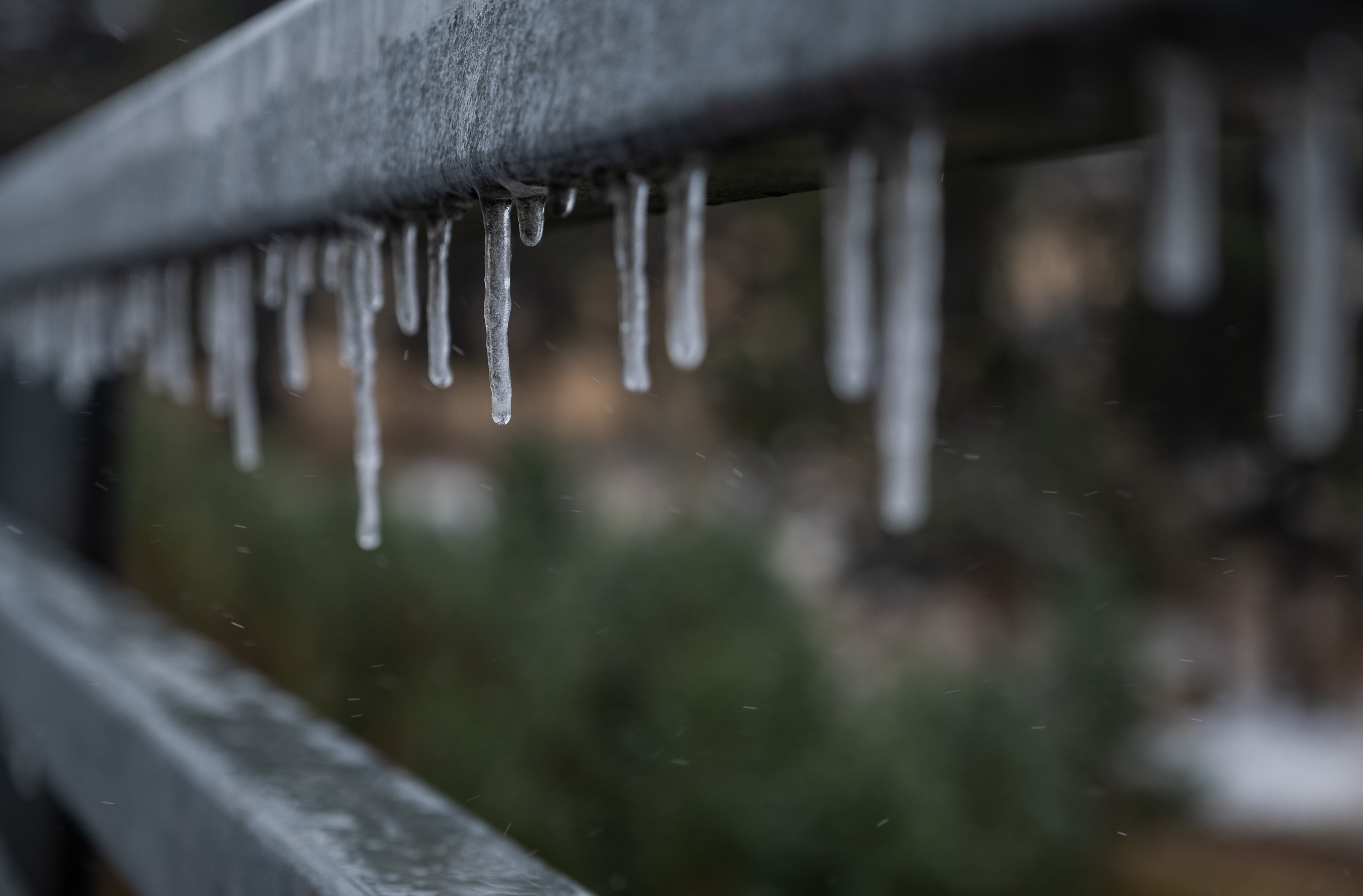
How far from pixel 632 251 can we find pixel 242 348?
2.51 feet

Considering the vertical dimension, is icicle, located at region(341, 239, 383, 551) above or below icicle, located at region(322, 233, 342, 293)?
below

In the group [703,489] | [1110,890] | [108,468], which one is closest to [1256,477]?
[1110,890]

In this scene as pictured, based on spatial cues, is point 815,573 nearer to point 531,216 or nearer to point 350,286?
point 350,286

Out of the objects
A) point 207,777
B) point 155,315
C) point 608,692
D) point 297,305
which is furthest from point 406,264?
point 608,692

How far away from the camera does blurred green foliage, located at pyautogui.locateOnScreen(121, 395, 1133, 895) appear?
124 inches

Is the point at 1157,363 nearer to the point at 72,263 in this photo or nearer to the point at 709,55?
the point at 72,263

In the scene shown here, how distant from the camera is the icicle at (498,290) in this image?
2.32ft

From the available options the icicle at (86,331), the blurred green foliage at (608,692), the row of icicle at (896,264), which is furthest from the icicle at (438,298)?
the blurred green foliage at (608,692)

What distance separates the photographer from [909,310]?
410mm

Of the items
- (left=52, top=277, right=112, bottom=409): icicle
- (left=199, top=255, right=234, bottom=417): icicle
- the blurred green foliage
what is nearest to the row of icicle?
(left=199, top=255, right=234, bottom=417): icicle

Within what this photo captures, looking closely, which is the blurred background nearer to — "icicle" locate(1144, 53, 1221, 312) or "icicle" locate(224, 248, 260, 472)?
"icicle" locate(1144, 53, 1221, 312)

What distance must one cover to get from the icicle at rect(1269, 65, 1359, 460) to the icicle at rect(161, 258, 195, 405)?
118 centimetres

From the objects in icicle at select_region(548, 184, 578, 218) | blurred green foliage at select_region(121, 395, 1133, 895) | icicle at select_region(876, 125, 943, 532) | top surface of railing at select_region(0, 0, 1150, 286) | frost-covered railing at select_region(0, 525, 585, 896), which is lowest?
blurred green foliage at select_region(121, 395, 1133, 895)

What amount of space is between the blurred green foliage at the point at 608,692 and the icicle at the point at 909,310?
2822 millimetres
